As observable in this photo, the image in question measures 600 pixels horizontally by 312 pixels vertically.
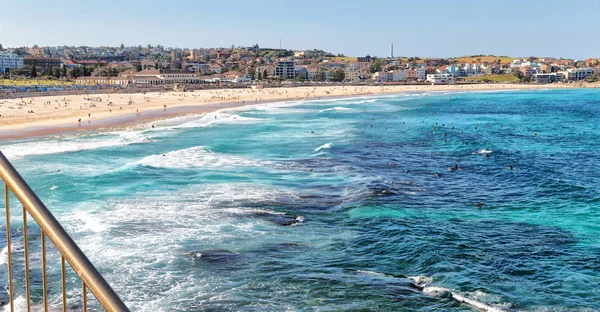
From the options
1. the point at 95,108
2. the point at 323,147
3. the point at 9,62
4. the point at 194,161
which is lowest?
the point at 194,161

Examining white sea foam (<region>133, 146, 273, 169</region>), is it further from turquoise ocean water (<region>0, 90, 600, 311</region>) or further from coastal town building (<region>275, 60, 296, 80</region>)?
coastal town building (<region>275, 60, 296, 80</region>)

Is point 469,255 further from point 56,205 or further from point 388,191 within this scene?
point 56,205

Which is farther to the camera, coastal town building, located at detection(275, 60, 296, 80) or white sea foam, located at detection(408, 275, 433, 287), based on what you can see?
coastal town building, located at detection(275, 60, 296, 80)

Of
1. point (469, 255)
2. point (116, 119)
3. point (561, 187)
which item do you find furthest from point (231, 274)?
point (116, 119)

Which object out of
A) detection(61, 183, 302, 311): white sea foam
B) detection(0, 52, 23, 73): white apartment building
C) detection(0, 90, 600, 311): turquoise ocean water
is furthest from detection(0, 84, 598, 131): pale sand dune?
Answer: detection(0, 52, 23, 73): white apartment building

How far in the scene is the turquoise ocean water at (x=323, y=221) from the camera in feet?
54.4

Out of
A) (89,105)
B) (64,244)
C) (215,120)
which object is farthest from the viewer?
(89,105)

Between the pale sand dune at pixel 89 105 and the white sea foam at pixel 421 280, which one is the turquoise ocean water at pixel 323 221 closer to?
the white sea foam at pixel 421 280

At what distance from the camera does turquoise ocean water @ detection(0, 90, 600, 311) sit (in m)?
16.6

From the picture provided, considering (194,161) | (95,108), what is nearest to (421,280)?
(194,161)

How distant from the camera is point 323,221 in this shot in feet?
76.7

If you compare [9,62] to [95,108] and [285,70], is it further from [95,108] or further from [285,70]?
[95,108]

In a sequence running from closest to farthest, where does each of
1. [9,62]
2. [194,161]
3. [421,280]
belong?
[421,280]
[194,161]
[9,62]

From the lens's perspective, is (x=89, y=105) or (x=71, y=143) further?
(x=89, y=105)
